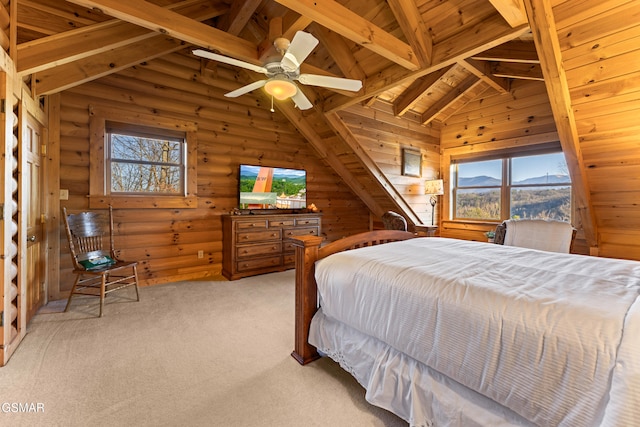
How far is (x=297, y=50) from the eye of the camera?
204 centimetres

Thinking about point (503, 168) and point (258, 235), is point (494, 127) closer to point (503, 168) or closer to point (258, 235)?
point (503, 168)

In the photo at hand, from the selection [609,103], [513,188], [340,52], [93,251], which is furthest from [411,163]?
[93,251]

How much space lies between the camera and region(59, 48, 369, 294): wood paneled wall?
10.5ft

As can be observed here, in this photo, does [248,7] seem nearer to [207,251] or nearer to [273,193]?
[273,193]

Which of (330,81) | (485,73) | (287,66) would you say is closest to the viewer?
(287,66)

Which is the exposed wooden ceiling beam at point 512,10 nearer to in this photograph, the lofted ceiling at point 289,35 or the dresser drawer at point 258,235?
the lofted ceiling at point 289,35

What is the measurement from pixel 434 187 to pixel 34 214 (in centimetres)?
512

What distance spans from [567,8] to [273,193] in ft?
12.5

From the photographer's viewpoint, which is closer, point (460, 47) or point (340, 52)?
point (460, 47)

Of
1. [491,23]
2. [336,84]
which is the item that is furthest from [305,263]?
[491,23]

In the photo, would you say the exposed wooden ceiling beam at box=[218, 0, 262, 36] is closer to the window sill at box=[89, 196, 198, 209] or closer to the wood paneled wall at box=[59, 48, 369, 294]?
the wood paneled wall at box=[59, 48, 369, 294]

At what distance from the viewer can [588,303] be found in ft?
3.41

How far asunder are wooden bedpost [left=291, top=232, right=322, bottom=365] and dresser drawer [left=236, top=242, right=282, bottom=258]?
2179 millimetres

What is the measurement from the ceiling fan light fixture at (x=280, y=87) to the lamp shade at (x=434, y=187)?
328cm
